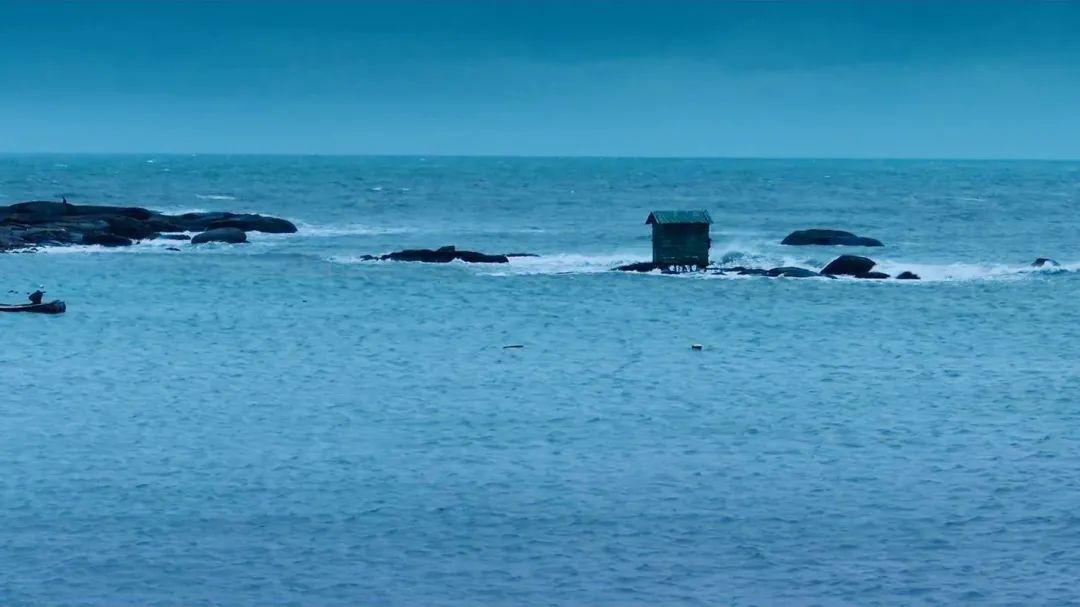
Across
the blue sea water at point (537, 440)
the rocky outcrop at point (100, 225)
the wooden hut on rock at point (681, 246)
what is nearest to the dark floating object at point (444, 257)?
the blue sea water at point (537, 440)

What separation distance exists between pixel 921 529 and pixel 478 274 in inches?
1445

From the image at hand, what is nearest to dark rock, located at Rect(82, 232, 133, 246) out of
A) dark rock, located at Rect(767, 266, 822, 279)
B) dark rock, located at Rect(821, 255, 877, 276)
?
dark rock, located at Rect(767, 266, 822, 279)

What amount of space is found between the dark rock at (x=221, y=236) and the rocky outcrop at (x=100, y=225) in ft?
0.52

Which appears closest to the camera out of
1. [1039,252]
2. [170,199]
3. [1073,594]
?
[1073,594]

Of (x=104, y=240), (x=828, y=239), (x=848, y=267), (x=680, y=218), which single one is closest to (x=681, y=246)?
(x=680, y=218)

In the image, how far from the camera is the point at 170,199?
117m

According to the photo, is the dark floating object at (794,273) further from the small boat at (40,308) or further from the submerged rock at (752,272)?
the small boat at (40,308)

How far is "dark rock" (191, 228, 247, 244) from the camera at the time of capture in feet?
228

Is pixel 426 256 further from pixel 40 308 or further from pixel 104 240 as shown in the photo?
pixel 40 308

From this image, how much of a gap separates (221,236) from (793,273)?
3007 centimetres

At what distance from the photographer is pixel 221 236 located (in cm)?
6994

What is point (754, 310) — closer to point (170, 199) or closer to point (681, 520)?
point (681, 520)

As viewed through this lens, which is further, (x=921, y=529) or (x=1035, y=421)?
(x=1035, y=421)

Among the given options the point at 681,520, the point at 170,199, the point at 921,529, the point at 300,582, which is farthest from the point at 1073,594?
the point at 170,199
